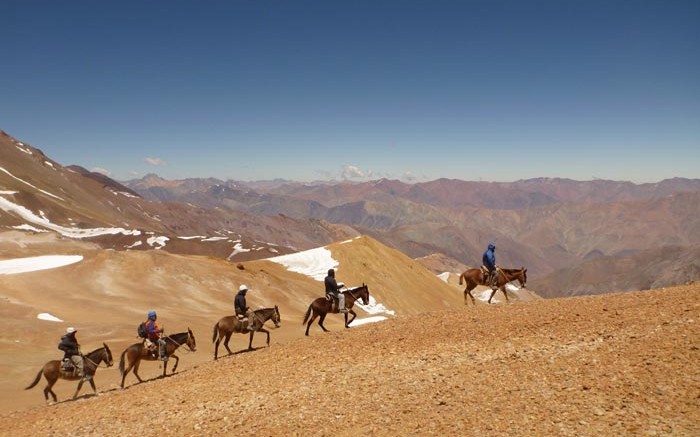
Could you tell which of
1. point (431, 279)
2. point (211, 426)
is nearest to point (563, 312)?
point (211, 426)

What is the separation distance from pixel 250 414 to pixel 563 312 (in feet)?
43.8

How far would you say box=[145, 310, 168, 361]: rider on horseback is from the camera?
72.4 feet

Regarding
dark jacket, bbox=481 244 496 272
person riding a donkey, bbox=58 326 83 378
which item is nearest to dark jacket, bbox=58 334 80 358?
person riding a donkey, bbox=58 326 83 378

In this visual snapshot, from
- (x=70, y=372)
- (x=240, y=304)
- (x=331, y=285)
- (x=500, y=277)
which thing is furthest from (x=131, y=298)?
(x=500, y=277)

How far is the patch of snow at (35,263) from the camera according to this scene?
54778 mm

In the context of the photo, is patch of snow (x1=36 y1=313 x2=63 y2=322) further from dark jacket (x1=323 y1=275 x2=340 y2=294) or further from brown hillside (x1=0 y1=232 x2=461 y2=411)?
dark jacket (x1=323 y1=275 x2=340 y2=294)

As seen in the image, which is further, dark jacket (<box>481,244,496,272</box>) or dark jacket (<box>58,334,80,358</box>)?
dark jacket (<box>481,244,496,272</box>)

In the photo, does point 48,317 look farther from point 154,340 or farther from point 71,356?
point 154,340

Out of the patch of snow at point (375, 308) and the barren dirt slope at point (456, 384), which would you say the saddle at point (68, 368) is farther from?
the patch of snow at point (375, 308)

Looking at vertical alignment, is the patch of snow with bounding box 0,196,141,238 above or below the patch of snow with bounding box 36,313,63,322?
above

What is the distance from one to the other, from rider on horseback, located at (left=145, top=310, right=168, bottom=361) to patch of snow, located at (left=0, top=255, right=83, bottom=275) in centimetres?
4189

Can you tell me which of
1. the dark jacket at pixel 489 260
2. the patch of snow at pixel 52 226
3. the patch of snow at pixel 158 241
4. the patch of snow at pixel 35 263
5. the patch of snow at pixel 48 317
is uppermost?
the patch of snow at pixel 52 226

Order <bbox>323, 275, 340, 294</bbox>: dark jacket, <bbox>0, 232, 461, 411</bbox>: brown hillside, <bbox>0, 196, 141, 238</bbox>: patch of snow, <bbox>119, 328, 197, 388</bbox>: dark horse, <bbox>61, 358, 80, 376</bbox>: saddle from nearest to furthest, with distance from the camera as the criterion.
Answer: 1. <bbox>61, 358, 80, 376</bbox>: saddle
2. <bbox>119, 328, 197, 388</bbox>: dark horse
3. <bbox>323, 275, 340, 294</bbox>: dark jacket
4. <bbox>0, 232, 461, 411</bbox>: brown hillside
5. <bbox>0, 196, 141, 238</bbox>: patch of snow

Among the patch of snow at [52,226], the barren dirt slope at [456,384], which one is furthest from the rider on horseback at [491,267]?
the patch of snow at [52,226]
